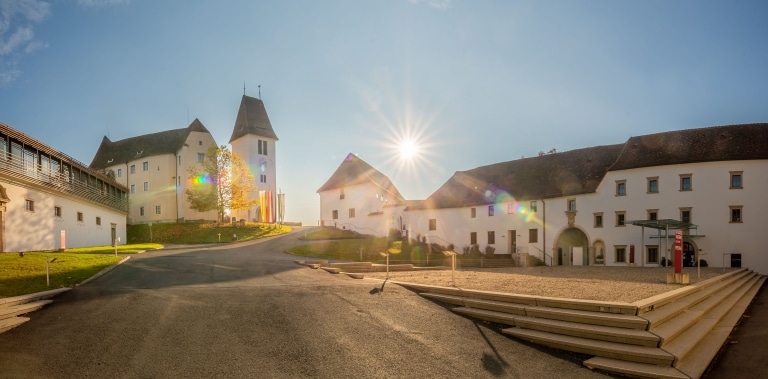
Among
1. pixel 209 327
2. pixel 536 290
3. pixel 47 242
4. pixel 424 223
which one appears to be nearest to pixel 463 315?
pixel 536 290

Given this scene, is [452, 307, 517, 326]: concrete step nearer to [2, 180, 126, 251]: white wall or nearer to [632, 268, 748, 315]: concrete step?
[632, 268, 748, 315]: concrete step

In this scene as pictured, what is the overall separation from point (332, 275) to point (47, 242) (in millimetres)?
22025

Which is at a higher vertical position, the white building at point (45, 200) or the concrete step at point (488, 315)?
the white building at point (45, 200)

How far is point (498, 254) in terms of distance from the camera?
1786 inches

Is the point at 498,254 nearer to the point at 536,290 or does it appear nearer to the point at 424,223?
the point at 424,223

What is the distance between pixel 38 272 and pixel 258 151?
179ft

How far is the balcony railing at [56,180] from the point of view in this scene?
2747 cm

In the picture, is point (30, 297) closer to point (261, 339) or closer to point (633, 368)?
point (261, 339)

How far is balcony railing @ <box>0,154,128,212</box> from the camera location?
1081 inches

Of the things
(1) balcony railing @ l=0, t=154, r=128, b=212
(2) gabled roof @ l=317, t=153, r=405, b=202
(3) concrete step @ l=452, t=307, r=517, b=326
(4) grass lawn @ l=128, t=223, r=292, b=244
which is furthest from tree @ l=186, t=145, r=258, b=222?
(3) concrete step @ l=452, t=307, r=517, b=326

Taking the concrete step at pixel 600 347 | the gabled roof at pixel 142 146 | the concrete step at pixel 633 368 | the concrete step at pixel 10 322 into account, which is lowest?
the concrete step at pixel 633 368

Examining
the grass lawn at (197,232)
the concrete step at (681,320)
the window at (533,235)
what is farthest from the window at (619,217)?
the grass lawn at (197,232)

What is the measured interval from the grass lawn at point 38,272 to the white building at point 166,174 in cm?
4394

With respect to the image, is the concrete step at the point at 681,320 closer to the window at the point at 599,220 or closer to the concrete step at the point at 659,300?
the concrete step at the point at 659,300
